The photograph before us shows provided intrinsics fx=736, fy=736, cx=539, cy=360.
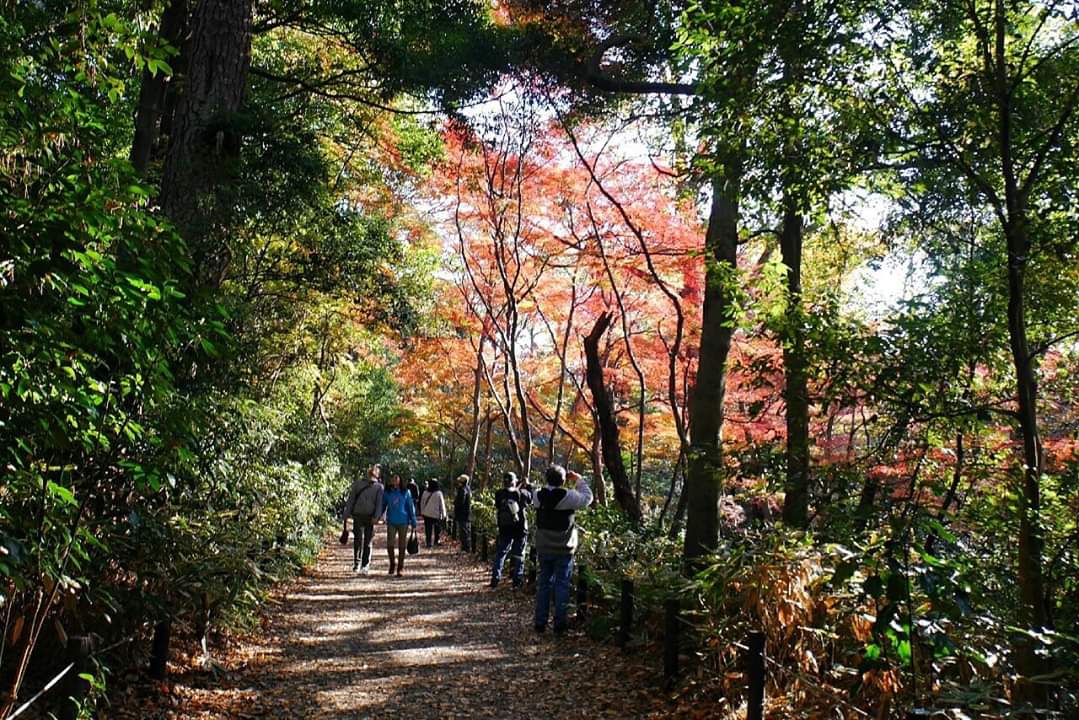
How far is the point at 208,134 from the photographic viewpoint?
7129 millimetres

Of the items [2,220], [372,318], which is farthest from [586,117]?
[2,220]

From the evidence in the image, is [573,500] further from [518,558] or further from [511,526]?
[518,558]

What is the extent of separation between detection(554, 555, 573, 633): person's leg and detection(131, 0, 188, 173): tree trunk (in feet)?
19.0

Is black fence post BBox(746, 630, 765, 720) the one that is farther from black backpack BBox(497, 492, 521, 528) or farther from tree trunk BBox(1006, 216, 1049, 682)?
black backpack BBox(497, 492, 521, 528)

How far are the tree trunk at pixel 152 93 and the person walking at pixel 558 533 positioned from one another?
5284 mm

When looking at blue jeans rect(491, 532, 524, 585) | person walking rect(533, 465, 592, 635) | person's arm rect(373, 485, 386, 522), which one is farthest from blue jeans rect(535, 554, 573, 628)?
person's arm rect(373, 485, 386, 522)

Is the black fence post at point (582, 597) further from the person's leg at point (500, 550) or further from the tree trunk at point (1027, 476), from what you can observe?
the tree trunk at point (1027, 476)

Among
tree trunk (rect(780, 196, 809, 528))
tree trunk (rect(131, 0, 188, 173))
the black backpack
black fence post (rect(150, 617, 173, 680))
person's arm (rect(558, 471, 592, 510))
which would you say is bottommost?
black fence post (rect(150, 617, 173, 680))

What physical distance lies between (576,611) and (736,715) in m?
3.72

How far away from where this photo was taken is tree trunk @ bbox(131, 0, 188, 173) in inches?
308

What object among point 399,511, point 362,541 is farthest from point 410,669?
point 362,541

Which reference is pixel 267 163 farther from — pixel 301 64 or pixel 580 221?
pixel 580 221

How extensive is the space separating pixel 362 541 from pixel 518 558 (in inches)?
151

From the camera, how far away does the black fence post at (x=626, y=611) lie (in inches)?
268
